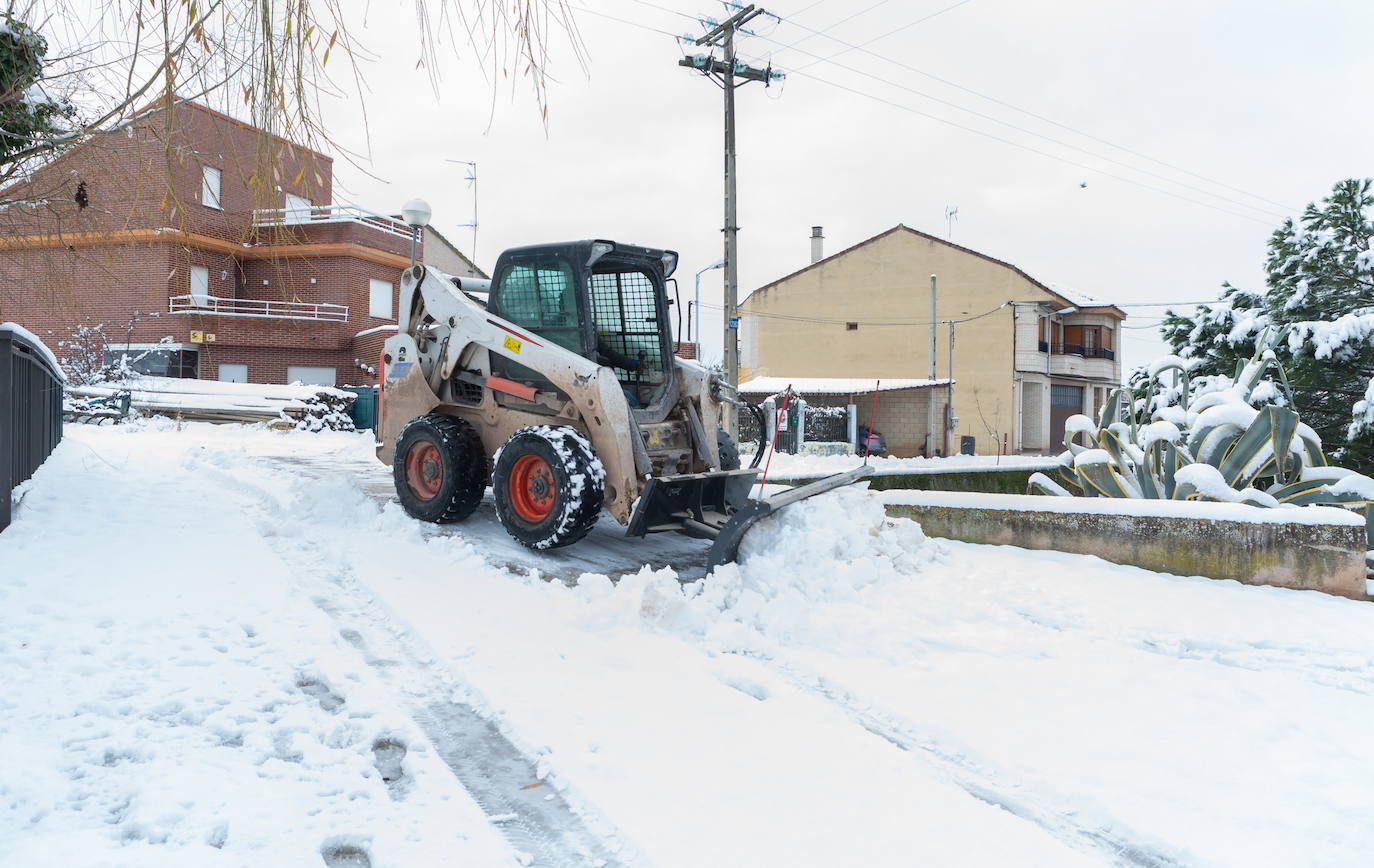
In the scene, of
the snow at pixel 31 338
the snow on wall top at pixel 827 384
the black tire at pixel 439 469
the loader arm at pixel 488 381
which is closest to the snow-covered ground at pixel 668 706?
the black tire at pixel 439 469

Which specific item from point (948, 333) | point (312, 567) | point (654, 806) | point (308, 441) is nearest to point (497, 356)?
point (312, 567)

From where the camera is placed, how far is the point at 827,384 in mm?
35281

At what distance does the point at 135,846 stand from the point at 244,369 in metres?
28.4

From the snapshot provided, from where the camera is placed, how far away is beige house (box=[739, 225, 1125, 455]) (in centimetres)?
3678

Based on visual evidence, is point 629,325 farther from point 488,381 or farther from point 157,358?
point 157,358

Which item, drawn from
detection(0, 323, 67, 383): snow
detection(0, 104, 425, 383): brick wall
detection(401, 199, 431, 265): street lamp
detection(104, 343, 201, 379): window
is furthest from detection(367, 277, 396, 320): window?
detection(401, 199, 431, 265): street lamp

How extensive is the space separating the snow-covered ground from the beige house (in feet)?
97.7

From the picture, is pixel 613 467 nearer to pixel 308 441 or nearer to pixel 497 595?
pixel 497 595

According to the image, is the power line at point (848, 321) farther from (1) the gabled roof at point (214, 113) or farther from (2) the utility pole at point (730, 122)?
(1) the gabled roof at point (214, 113)

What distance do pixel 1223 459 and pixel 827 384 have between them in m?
27.8

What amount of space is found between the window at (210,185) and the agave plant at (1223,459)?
6840 millimetres

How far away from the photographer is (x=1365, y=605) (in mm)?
5301

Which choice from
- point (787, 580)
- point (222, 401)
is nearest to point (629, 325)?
point (787, 580)

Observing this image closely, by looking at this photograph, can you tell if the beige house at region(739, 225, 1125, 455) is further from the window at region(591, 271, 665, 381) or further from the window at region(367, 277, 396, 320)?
the window at region(591, 271, 665, 381)
